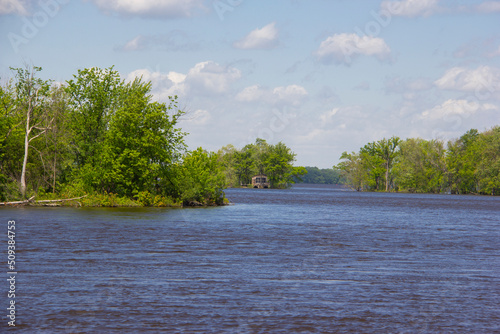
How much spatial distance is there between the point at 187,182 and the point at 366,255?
36.5 metres

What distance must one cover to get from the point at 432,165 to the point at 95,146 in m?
128

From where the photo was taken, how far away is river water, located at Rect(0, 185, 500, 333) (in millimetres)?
12969

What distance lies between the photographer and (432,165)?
166 meters

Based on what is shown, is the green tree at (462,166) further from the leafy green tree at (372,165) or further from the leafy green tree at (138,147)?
the leafy green tree at (138,147)

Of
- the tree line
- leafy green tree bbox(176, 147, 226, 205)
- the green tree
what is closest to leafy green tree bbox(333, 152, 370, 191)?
the tree line

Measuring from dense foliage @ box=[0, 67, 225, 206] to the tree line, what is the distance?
109876mm

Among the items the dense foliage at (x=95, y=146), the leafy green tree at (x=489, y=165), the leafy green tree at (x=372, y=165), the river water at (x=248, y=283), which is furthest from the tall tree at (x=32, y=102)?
the leafy green tree at (x=372, y=165)

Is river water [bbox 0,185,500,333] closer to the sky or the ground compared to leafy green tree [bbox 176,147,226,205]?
closer to the ground

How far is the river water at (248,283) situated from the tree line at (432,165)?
12804cm

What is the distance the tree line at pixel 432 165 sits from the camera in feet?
496

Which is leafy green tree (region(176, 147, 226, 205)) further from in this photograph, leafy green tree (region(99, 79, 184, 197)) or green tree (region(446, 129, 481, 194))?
green tree (region(446, 129, 481, 194))

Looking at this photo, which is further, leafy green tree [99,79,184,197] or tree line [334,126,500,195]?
tree line [334,126,500,195]

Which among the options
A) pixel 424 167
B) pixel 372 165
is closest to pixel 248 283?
pixel 424 167

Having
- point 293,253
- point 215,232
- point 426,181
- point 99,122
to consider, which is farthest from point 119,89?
point 426,181
